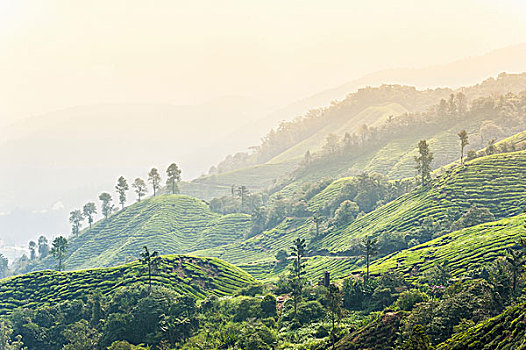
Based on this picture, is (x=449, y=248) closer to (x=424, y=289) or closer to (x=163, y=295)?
(x=424, y=289)

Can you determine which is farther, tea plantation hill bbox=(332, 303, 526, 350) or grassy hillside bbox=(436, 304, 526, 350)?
tea plantation hill bbox=(332, 303, 526, 350)

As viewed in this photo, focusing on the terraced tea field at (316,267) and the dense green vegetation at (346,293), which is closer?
the dense green vegetation at (346,293)

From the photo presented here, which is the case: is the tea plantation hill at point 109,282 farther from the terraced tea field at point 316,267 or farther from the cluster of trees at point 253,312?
the terraced tea field at point 316,267

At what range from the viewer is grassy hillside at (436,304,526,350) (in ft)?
128

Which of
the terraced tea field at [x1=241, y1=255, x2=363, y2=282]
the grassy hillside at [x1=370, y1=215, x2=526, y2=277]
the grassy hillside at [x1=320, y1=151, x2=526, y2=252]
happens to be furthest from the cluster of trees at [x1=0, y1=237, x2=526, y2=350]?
the grassy hillside at [x1=320, y1=151, x2=526, y2=252]

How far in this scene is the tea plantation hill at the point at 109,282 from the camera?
9462cm

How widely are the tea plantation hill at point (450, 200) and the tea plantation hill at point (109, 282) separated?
4200 cm

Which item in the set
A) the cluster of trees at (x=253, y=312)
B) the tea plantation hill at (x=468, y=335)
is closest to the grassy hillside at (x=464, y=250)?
the cluster of trees at (x=253, y=312)

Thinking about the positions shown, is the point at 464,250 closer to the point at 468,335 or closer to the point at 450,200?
the point at 450,200

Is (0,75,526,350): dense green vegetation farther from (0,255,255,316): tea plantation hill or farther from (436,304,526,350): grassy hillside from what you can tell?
(0,255,255,316): tea plantation hill

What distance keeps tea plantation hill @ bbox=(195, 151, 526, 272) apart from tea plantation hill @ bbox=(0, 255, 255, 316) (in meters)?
42.0

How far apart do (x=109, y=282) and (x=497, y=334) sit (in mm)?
74471

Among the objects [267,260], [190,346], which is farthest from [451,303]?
[267,260]

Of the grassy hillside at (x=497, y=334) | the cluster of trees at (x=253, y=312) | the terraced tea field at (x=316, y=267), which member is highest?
the grassy hillside at (x=497, y=334)
